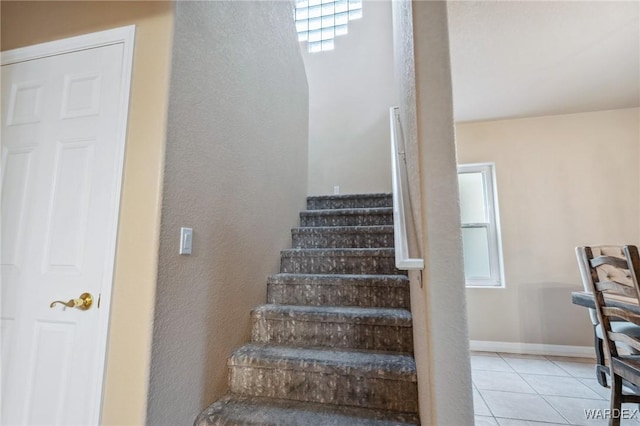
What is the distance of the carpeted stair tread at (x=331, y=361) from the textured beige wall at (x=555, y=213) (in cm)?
249

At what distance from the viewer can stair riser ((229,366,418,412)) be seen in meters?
1.37

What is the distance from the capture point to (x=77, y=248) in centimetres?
124

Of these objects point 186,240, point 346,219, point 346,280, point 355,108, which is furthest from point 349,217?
point 355,108

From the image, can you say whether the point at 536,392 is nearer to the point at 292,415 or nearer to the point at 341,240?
the point at 341,240

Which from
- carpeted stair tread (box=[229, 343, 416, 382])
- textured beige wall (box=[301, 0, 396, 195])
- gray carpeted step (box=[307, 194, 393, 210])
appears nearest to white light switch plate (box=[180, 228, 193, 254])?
carpeted stair tread (box=[229, 343, 416, 382])

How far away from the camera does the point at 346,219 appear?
2744 mm

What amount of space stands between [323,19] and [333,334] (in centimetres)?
434

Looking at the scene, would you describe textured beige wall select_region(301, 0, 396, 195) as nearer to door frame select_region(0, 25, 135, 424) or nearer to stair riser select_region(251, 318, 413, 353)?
stair riser select_region(251, 318, 413, 353)

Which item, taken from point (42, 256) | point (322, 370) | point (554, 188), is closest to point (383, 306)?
point (322, 370)

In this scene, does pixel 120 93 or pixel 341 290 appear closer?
pixel 120 93

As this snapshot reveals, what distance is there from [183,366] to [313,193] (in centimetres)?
304

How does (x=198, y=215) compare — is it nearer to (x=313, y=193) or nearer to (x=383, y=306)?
(x=383, y=306)

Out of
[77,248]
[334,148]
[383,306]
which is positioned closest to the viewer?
[77,248]

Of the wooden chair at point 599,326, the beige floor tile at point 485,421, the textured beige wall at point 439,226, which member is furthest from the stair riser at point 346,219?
the textured beige wall at point 439,226
